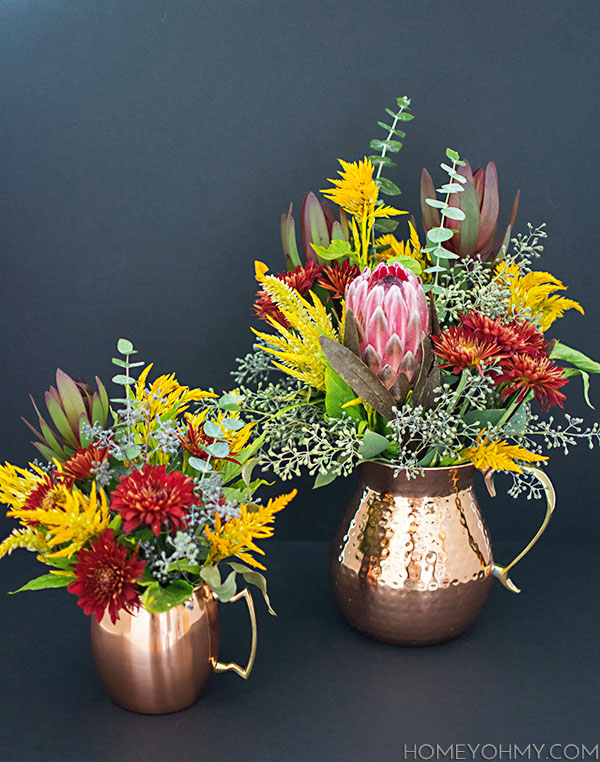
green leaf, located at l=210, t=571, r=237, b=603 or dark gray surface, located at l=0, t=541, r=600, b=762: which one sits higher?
green leaf, located at l=210, t=571, r=237, b=603

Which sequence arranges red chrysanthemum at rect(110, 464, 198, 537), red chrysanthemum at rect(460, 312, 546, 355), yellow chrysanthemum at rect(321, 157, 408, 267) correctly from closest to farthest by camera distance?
red chrysanthemum at rect(110, 464, 198, 537) → red chrysanthemum at rect(460, 312, 546, 355) → yellow chrysanthemum at rect(321, 157, 408, 267)

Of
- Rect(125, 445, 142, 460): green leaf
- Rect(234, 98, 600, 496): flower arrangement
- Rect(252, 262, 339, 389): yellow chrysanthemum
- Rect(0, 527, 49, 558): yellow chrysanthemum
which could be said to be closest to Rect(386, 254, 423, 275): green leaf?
Rect(234, 98, 600, 496): flower arrangement

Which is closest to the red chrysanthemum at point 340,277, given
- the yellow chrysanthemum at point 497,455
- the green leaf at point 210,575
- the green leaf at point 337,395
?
the green leaf at point 337,395

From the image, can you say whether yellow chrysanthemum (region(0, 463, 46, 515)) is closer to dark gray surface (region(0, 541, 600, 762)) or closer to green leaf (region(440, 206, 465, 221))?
dark gray surface (region(0, 541, 600, 762))

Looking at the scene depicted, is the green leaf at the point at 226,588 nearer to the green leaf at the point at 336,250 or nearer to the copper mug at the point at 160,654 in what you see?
the copper mug at the point at 160,654

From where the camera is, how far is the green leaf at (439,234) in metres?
0.79

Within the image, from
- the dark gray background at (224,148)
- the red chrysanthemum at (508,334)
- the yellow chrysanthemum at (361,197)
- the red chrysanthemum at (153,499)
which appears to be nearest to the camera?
the red chrysanthemum at (153,499)

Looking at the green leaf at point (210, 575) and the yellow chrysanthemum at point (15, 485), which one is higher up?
the yellow chrysanthemum at point (15, 485)

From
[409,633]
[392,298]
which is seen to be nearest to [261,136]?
[392,298]

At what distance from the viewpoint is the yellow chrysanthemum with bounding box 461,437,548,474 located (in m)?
0.73

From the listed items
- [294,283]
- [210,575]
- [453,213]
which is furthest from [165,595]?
[453,213]

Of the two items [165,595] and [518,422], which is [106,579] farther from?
[518,422]

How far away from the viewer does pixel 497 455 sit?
2.45ft

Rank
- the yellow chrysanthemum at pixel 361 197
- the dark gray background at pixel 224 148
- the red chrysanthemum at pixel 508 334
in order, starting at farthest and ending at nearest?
the dark gray background at pixel 224 148
the yellow chrysanthemum at pixel 361 197
the red chrysanthemum at pixel 508 334
